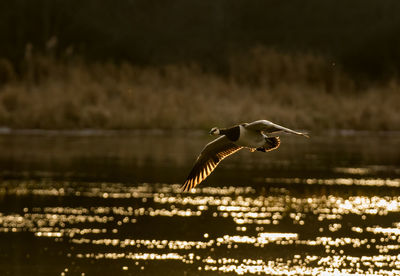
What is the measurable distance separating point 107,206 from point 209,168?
555 inches

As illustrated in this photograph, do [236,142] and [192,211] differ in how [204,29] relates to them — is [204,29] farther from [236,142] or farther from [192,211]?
[236,142]

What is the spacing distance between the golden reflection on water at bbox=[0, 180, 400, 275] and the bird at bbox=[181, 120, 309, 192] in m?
5.67

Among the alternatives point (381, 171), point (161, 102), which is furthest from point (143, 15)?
point (381, 171)

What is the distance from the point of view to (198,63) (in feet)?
192

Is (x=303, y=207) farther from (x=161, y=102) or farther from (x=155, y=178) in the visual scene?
(x=161, y=102)

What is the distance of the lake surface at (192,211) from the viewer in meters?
23.3

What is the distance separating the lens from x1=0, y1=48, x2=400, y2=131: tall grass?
4847 centimetres

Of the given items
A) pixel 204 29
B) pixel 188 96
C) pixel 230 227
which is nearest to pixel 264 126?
pixel 230 227

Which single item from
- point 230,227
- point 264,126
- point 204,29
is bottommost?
point 230,227

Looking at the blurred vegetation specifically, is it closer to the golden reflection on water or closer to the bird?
the golden reflection on water

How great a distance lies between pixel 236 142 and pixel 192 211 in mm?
14370

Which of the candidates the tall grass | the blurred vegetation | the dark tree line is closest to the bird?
the tall grass

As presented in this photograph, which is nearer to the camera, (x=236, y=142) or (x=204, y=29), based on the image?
(x=236, y=142)

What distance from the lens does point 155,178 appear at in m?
36.8
